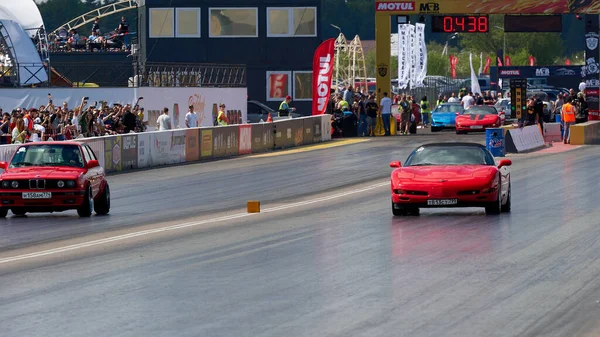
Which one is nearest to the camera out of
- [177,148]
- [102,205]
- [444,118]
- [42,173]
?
[42,173]

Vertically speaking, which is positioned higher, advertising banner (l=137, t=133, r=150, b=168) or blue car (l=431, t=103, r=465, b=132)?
blue car (l=431, t=103, r=465, b=132)

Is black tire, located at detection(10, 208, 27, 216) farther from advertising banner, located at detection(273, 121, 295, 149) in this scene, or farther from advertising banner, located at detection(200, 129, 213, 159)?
advertising banner, located at detection(273, 121, 295, 149)

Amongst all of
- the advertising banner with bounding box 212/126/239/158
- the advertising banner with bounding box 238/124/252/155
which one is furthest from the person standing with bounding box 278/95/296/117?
the advertising banner with bounding box 212/126/239/158

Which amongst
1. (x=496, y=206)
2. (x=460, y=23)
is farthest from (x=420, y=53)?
(x=496, y=206)

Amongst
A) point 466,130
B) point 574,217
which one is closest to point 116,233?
point 574,217

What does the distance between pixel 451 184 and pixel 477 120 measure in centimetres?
3444

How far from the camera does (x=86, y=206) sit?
73.7ft

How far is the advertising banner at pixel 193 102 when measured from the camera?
46719 millimetres

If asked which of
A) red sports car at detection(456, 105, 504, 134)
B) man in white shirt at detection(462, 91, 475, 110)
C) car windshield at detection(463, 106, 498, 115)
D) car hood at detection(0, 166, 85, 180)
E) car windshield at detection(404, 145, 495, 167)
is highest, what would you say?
man in white shirt at detection(462, 91, 475, 110)

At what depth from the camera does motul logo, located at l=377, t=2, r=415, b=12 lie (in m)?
54.6

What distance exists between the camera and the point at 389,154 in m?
→ 41.4

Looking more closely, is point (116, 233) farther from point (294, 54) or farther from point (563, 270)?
point (294, 54)

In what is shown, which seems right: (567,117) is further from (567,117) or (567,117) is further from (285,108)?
(285,108)

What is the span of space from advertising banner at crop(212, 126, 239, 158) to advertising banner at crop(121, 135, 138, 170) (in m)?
5.33
